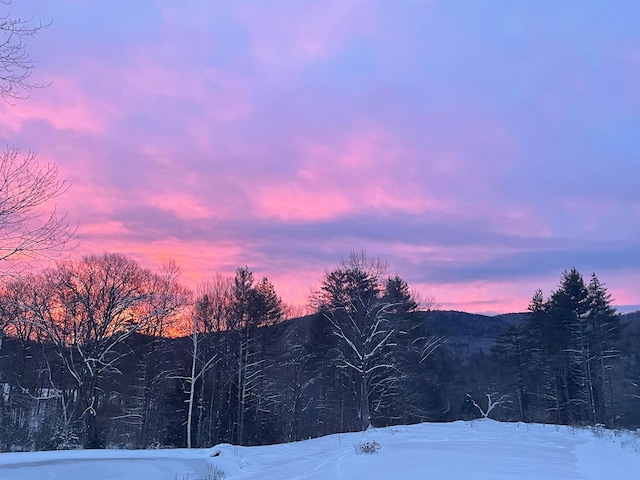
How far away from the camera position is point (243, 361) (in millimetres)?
36344

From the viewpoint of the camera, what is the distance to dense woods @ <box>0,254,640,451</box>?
31094 millimetres

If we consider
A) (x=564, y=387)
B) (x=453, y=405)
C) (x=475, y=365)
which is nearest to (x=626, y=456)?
(x=564, y=387)

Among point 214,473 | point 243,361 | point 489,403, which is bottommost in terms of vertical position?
point 214,473

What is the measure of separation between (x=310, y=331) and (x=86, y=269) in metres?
18.1

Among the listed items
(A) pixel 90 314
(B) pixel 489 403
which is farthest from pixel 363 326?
(A) pixel 90 314

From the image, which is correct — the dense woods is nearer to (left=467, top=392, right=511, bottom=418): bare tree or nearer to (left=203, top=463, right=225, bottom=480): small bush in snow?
(left=467, top=392, right=511, bottom=418): bare tree

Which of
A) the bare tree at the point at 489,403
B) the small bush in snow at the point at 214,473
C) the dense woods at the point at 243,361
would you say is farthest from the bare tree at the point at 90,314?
the bare tree at the point at 489,403

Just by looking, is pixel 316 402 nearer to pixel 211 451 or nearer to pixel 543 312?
pixel 543 312

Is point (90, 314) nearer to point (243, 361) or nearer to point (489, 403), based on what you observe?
point (243, 361)

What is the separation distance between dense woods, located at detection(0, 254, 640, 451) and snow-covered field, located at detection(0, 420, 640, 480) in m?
10.7

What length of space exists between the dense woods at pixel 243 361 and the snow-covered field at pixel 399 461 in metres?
10.7

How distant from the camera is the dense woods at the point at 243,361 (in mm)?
31094

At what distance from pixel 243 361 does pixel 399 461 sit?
2698cm

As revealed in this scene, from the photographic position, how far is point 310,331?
42344 mm
